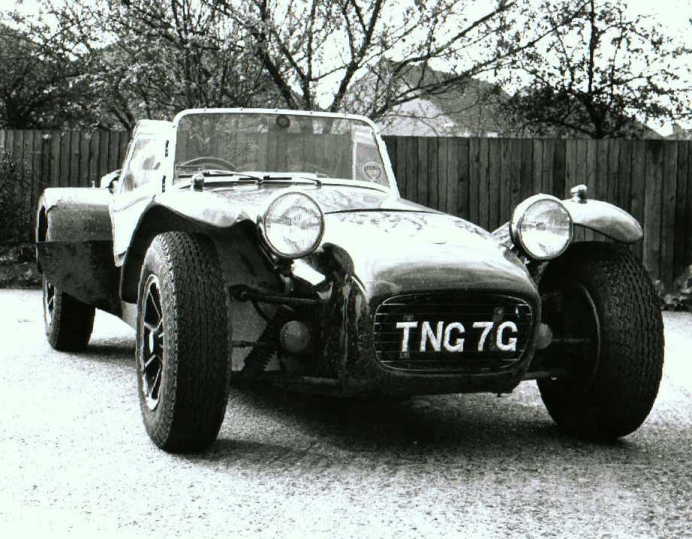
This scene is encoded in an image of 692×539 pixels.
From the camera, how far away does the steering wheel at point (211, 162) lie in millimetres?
5551

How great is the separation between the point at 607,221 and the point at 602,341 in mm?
623

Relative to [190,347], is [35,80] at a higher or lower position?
→ higher

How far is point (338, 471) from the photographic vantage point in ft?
13.0

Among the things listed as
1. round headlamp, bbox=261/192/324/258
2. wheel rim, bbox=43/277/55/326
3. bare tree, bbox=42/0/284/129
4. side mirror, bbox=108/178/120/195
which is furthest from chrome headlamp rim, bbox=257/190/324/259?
bare tree, bbox=42/0/284/129

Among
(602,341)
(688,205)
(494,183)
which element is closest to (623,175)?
(688,205)

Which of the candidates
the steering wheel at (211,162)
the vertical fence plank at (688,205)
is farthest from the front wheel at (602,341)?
the vertical fence plank at (688,205)

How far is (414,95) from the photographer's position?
13844mm

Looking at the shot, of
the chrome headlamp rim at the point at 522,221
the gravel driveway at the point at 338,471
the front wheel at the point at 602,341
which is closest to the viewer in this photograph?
the gravel driveway at the point at 338,471

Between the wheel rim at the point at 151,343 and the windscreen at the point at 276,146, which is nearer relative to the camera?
the wheel rim at the point at 151,343

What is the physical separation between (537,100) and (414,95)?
691 cm

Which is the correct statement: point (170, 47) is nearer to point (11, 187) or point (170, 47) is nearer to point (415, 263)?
point (11, 187)

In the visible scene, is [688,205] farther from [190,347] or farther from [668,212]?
[190,347]

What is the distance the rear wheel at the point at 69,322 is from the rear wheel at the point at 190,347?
2723 millimetres

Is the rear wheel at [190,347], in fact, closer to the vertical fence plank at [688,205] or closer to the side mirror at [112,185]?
the side mirror at [112,185]
